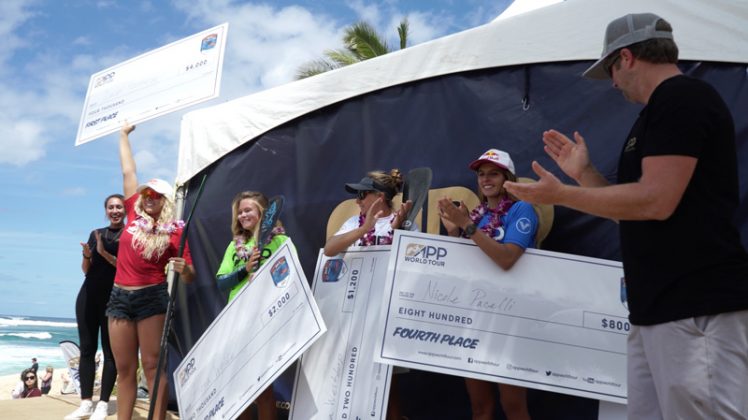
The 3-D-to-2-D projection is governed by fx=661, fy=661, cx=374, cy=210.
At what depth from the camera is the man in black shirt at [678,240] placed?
61.5 inches

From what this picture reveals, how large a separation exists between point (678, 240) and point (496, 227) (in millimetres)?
1483

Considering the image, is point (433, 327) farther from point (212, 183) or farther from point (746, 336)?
point (212, 183)

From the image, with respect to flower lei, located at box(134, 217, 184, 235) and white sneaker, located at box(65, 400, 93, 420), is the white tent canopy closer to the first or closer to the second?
flower lei, located at box(134, 217, 184, 235)

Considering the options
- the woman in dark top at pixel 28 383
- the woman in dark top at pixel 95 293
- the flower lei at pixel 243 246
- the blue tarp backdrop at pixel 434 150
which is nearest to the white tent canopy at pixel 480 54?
the blue tarp backdrop at pixel 434 150

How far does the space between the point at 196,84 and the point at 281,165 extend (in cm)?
87

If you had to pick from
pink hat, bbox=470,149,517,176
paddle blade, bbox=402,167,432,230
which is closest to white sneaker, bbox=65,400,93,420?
paddle blade, bbox=402,167,432,230

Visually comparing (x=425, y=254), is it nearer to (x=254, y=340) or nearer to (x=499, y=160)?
(x=499, y=160)

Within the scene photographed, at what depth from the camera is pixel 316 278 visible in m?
3.65

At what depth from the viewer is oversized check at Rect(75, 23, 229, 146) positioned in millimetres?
4207

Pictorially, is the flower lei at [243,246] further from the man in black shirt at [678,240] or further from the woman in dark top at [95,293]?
the man in black shirt at [678,240]

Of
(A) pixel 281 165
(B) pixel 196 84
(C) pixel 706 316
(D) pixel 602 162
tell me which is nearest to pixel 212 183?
(A) pixel 281 165

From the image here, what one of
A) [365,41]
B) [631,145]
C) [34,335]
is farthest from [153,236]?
[34,335]

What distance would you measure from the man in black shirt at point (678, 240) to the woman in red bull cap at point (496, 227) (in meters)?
1.16

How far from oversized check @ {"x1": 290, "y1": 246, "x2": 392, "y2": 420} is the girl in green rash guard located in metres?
0.36
